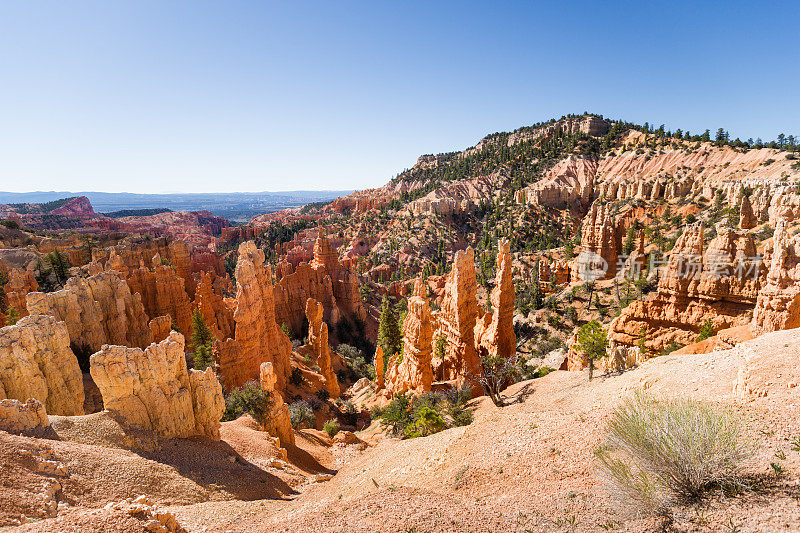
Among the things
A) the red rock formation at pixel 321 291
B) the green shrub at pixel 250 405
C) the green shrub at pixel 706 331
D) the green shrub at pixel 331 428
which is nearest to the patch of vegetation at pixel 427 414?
the green shrub at pixel 331 428

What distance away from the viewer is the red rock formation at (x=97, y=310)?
22.2 meters

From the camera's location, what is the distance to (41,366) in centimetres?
1457

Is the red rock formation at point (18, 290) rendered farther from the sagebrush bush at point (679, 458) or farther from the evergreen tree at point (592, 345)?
the evergreen tree at point (592, 345)

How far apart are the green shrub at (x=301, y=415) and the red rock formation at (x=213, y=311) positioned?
10343 millimetres

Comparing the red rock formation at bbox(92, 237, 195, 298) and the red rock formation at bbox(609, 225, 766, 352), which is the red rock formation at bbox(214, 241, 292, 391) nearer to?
the red rock formation at bbox(92, 237, 195, 298)

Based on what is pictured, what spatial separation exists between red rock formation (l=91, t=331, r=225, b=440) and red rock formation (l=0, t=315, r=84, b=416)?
2.79 meters

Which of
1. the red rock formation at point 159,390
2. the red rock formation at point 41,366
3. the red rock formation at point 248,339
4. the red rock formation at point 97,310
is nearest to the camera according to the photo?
the red rock formation at point 41,366

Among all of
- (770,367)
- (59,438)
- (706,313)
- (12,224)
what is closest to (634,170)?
(706,313)

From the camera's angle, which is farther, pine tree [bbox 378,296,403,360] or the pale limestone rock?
pine tree [bbox 378,296,403,360]

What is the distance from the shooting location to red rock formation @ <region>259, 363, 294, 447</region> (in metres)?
20.4

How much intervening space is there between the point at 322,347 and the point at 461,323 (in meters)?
16.3

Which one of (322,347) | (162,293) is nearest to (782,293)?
(322,347)

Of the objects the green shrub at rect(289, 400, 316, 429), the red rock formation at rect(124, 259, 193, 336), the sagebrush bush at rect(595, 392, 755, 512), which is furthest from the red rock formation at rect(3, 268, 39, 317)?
the sagebrush bush at rect(595, 392, 755, 512)

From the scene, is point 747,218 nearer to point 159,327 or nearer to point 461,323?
point 461,323
